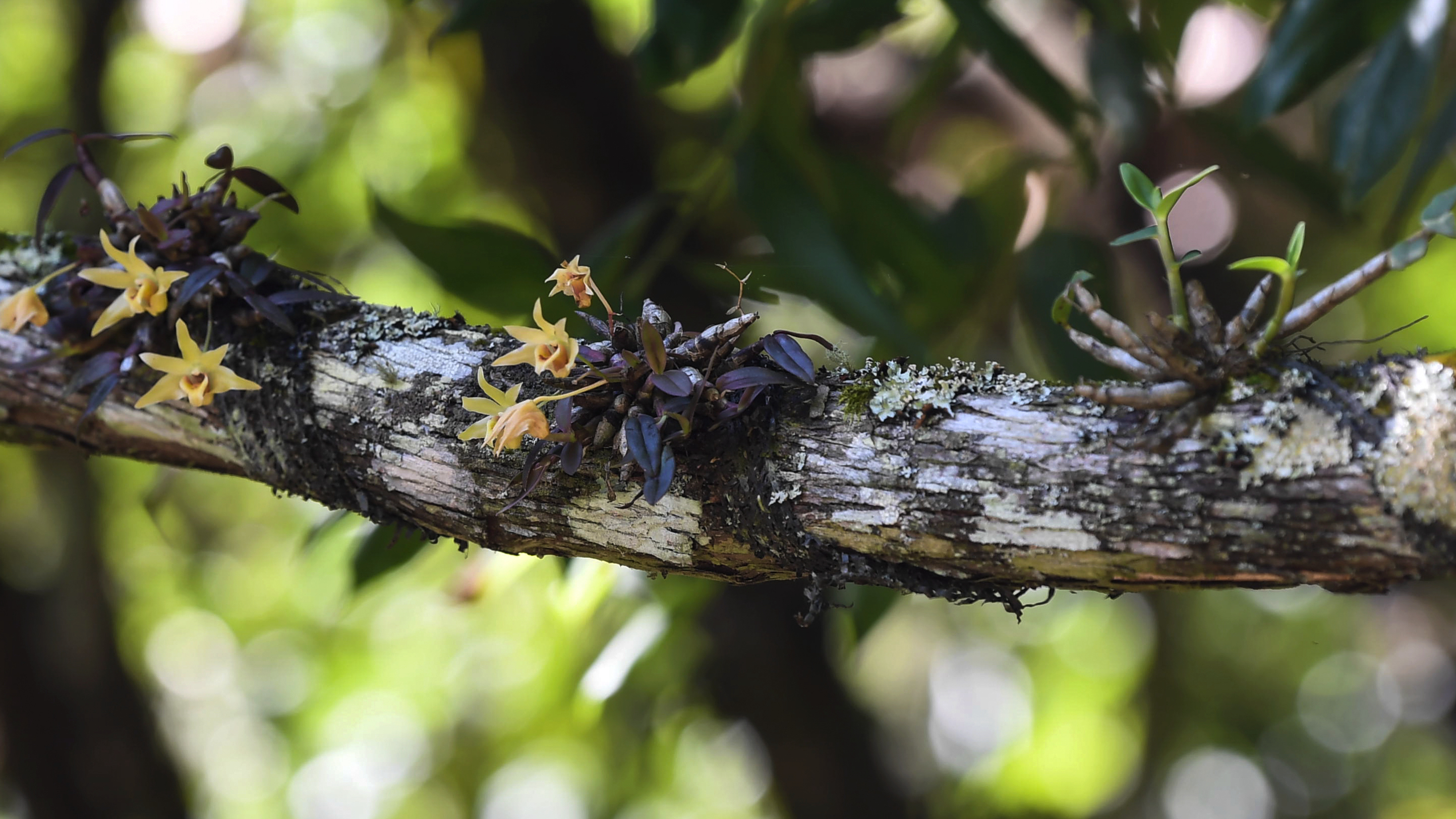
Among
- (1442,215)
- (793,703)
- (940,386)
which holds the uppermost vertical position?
(1442,215)

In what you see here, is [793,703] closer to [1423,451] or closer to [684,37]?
[684,37]

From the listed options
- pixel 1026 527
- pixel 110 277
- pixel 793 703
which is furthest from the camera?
pixel 793 703

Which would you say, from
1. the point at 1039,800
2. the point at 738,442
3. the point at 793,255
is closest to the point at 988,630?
the point at 1039,800

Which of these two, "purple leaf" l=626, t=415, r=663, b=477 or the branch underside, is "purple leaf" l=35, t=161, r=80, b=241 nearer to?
the branch underside

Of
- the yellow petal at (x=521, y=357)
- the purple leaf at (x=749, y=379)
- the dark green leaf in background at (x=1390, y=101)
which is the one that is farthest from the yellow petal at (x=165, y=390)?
the dark green leaf in background at (x=1390, y=101)

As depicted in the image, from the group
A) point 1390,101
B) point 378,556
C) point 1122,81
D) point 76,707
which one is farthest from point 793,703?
point 76,707

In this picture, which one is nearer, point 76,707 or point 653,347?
point 653,347

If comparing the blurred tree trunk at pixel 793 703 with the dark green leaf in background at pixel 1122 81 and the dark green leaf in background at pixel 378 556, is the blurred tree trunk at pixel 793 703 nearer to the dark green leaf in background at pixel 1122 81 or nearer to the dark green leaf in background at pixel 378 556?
the dark green leaf in background at pixel 378 556
